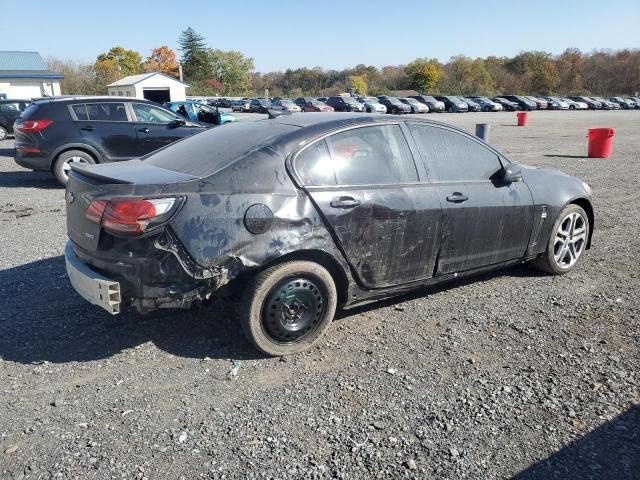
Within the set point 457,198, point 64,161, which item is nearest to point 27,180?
point 64,161

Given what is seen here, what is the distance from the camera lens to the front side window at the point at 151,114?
32.9ft

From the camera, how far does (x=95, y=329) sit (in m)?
3.92

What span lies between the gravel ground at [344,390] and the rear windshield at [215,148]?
1024mm

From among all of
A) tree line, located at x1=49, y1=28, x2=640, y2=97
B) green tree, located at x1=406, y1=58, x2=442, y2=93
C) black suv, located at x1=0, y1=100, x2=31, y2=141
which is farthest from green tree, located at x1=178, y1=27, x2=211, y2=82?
black suv, located at x1=0, y1=100, x2=31, y2=141

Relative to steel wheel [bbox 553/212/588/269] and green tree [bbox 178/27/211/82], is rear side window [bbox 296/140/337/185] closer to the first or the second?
steel wheel [bbox 553/212/588/269]

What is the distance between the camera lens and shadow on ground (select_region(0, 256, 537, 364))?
3615mm

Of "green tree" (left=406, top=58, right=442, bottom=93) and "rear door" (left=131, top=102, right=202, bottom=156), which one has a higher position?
"green tree" (left=406, top=58, right=442, bottom=93)

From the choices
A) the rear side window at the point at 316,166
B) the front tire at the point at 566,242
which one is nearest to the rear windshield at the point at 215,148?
the rear side window at the point at 316,166

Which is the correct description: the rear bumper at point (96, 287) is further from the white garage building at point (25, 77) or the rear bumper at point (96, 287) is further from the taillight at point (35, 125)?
the white garage building at point (25, 77)

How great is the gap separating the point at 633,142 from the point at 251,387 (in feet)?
70.7

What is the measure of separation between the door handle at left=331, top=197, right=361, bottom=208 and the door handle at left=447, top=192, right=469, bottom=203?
896 mm

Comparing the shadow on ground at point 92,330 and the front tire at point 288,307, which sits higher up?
the front tire at point 288,307

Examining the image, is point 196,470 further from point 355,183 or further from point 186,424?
point 355,183

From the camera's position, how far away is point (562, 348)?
12.3 feet
